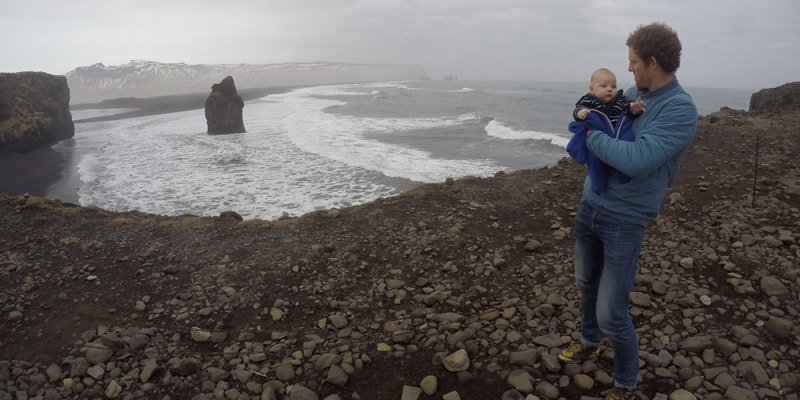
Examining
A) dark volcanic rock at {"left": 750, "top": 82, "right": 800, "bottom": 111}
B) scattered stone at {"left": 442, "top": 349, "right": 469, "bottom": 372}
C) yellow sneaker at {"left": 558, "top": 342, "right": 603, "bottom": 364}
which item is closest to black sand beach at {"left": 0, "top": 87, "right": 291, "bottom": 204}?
scattered stone at {"left": 442, "top": 349, "right": 469, "bottom": 372}

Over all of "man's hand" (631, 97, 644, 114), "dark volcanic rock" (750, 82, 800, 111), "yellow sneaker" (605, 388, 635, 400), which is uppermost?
"dark volcanic rock" (750, 82, 800, 111)

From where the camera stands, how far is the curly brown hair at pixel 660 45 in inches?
86.6

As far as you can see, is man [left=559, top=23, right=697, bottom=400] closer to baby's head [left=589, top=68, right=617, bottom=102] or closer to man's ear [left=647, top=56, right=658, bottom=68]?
man's ear [left=647, top=56, right=658, bottom=68]

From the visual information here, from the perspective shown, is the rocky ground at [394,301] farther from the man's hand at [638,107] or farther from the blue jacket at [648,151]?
the man's hand at [638,107]

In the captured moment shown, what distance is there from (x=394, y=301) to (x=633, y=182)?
2.78 meters

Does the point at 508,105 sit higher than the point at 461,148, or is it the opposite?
the point at 508,105

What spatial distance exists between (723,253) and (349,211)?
5136mm

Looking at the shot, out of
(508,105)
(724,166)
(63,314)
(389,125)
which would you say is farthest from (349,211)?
(508,105)

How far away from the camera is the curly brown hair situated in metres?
2.20

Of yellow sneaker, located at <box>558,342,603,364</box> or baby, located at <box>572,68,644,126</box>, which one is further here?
yellow sneaker, located at <box>558,342,603,364</box>

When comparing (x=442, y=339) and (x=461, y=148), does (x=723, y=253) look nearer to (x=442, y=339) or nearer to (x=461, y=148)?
(x=442, y=339)

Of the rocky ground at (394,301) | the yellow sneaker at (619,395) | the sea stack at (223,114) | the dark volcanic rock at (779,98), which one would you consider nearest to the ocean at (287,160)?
the sea stack at (223,114)

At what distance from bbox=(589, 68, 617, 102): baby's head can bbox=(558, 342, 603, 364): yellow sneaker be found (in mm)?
1858

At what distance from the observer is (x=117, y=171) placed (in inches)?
704
